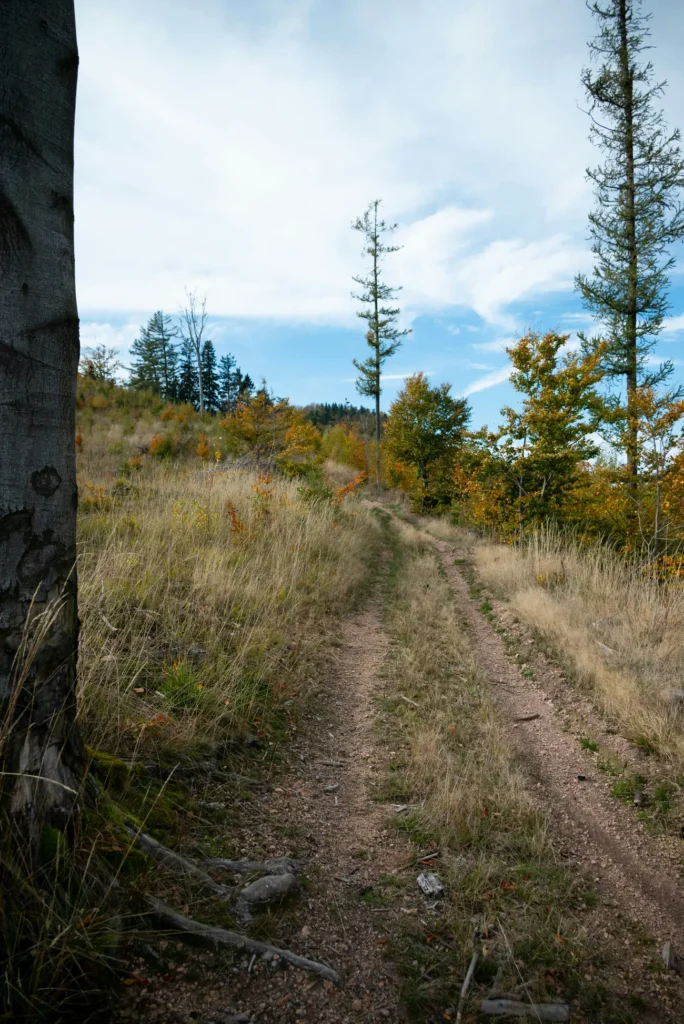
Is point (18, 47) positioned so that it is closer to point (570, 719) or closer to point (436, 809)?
point (436, 809)

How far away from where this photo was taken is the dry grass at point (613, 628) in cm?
424

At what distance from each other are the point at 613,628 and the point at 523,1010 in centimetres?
491

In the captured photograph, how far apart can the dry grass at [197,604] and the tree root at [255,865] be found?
80cm

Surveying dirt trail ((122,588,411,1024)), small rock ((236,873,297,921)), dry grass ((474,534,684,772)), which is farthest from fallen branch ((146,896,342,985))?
dry grass ((474,534,684,772))

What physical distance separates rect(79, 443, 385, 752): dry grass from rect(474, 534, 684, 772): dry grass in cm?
288

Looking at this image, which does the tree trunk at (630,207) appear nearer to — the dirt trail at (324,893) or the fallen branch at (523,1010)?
the dirt trail at (324,893)

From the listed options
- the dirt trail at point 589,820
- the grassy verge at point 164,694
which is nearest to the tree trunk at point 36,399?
the grassy verge at point 164,694

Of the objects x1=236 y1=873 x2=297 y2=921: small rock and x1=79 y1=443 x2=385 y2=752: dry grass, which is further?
x1=79 y1=443 x2=385 y2=752: dry grass

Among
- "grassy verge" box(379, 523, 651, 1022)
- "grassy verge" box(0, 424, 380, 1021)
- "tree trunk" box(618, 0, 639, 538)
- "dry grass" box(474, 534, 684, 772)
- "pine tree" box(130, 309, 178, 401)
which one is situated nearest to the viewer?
"grassy verge" box(0, 424, 380, 1021)

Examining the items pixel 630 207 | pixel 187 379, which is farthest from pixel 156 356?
pixel 630 207

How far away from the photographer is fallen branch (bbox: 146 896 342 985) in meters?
1.88

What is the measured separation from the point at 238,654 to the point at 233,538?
114 inches

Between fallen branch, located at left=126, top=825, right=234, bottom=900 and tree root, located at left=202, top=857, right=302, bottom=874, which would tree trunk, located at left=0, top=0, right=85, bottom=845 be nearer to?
fallen branch, located at left=126, top=825, right=234, bottom=900

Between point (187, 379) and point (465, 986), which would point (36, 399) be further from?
→ point (187, 379)
